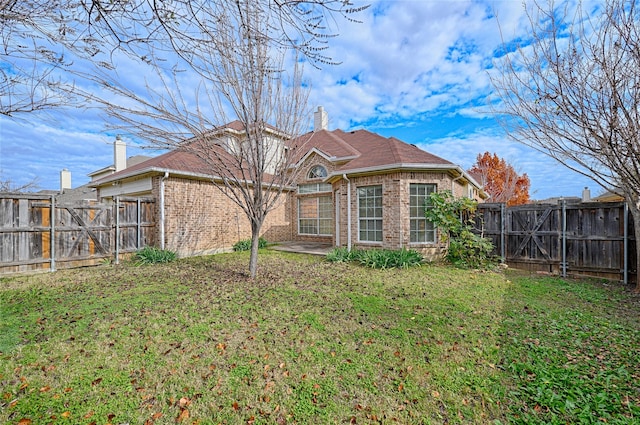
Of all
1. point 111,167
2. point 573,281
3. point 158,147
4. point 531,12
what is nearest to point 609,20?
point 531,12

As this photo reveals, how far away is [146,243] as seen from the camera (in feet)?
32.2

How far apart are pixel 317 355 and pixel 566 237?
782 centimetres

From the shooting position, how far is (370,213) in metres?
9.75

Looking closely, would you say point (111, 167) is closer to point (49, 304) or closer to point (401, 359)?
point (49, 304)

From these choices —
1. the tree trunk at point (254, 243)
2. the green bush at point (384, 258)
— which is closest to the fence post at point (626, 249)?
the green bush at point (384, 258)

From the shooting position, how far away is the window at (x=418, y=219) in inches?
361

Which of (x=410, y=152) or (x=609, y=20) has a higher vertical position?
(x=609, y=20)

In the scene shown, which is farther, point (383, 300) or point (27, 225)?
point (27, 225)

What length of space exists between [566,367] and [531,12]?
5.69 m

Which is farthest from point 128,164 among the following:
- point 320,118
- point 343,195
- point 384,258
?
point 384,258

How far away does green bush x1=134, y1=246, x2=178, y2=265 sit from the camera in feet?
28.8

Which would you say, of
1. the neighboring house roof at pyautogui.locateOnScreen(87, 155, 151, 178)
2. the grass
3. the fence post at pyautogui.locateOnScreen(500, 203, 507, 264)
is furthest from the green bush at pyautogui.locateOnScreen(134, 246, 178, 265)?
the neighboring house roof at pyautogui.locateOnScreen(87, 155, 151, 178)

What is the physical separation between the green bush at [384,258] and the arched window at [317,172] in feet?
19.4

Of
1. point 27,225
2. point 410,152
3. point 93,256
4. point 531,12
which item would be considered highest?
point 531,12
